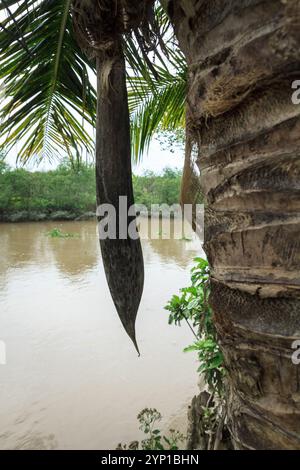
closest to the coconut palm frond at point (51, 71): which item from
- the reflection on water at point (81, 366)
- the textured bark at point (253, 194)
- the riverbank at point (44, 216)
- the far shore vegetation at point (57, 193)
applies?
the textured bark at point (253, 194)

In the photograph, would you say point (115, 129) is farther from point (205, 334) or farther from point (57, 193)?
point (57, 193)

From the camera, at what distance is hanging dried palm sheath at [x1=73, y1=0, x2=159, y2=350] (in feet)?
3.85

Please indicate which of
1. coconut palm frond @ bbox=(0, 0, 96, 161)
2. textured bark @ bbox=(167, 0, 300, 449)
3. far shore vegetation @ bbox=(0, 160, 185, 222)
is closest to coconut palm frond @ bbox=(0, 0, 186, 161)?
coconut palm frond @ bbox=(0, 0, 96, 161)

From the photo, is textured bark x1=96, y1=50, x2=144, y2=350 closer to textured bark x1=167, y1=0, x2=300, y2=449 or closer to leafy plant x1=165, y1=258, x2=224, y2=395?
textured bark x1=167, y1=0, x2=300, y2=449

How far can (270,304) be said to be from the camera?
81cm

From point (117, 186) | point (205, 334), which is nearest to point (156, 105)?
point (205, 334)

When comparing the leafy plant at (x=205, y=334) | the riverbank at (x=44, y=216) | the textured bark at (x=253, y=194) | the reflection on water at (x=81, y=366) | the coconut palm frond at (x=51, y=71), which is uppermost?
the coconut palm frond at (x=51, y=71)

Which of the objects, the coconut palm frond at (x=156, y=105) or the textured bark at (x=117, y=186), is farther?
the coconut palm frond at (x=156, y=105)

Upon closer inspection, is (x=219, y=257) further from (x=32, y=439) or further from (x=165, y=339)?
(x=165, y=339)

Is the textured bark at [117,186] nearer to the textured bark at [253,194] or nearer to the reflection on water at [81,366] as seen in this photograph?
the textured bark at [253,194]

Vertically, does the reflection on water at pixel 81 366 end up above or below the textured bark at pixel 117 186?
below

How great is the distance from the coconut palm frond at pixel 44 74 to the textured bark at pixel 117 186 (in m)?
0.60

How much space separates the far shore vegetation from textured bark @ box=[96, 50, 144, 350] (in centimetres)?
1747

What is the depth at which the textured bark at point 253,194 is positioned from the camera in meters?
0.76
